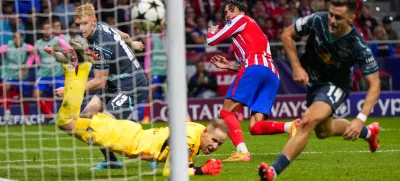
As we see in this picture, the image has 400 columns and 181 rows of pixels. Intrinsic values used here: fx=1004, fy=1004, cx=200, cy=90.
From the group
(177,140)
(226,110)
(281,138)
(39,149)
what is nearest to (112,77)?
(226,110)

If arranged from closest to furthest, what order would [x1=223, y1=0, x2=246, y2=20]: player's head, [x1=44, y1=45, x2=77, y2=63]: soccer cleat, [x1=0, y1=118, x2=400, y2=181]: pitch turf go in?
[x1=44, y1=45, x2=77, y2=63]: soccer cleat, [x1=0, y1=118, x2=400, y2=181]: pitch turf, [x1=223, y1=0, x2=246, y2=20]: player's head

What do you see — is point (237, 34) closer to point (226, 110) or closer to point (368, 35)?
point (226, 110)

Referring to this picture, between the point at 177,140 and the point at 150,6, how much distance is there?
A: 409 centimetres

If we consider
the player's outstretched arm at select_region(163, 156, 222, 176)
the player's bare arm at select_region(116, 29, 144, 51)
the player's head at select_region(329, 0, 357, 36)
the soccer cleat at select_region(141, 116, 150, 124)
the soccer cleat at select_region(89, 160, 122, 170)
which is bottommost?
the soccer cleat at select_region(141, 116, 150, 124)

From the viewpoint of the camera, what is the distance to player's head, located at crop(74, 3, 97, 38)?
10.8 metres

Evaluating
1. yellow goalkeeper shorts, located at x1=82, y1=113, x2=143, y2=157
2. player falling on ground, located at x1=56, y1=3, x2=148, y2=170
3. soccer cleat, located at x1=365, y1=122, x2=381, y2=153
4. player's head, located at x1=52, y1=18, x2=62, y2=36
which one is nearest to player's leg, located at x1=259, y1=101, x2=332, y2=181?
soccer cleat, located at x1=365, y1=122, x2=381, y2=153

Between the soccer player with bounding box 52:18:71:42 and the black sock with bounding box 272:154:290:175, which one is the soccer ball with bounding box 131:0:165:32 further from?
the soccer player with bounding box 52:18:71:42

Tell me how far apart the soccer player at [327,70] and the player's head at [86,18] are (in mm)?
2687

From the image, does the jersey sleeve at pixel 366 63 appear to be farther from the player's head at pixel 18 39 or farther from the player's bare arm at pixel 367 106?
the player's head at pixel 18 39

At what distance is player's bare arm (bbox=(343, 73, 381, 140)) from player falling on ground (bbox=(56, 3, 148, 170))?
2988mm

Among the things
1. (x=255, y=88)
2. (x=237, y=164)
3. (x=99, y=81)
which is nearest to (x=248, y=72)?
(x=255, y=88)

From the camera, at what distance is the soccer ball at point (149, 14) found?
11211mm

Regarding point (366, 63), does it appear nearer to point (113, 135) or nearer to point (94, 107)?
point (113, 135)

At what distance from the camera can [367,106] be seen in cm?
845
